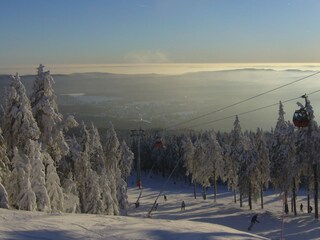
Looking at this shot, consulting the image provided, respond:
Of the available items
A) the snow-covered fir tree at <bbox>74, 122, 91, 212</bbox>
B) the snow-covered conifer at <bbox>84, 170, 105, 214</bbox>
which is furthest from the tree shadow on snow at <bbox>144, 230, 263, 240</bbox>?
the snow-covered conifer at <bbox>84, 170, 105, 214</bbox>

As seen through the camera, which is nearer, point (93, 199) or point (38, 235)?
point (38, 235)

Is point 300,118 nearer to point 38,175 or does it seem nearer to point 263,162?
point 38,175

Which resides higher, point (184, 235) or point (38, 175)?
point (38, 175)

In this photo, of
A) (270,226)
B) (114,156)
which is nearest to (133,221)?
(270,226)

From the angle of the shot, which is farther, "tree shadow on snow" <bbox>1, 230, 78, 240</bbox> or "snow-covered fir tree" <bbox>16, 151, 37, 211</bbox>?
"snow-covered fir tree" <bbox>16, 151, 37, 211</bbox>

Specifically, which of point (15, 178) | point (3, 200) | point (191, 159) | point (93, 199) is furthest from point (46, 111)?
point (191, 159)

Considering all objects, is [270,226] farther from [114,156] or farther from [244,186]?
[114,156]

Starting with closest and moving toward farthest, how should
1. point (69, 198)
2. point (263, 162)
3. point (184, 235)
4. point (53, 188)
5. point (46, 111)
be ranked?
point (184, 235)
point (46, 111)
point (53, 188)
point (69, 198)
point (263, 162)

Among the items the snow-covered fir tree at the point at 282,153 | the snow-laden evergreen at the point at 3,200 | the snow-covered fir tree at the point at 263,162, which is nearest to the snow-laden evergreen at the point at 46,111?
the snow-laden evergreen at the point at 3,200

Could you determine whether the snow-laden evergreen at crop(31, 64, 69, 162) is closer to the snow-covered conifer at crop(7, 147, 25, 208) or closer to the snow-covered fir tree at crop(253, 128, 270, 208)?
the snow-covered conifer at crop(7, 147, 25, 208)
